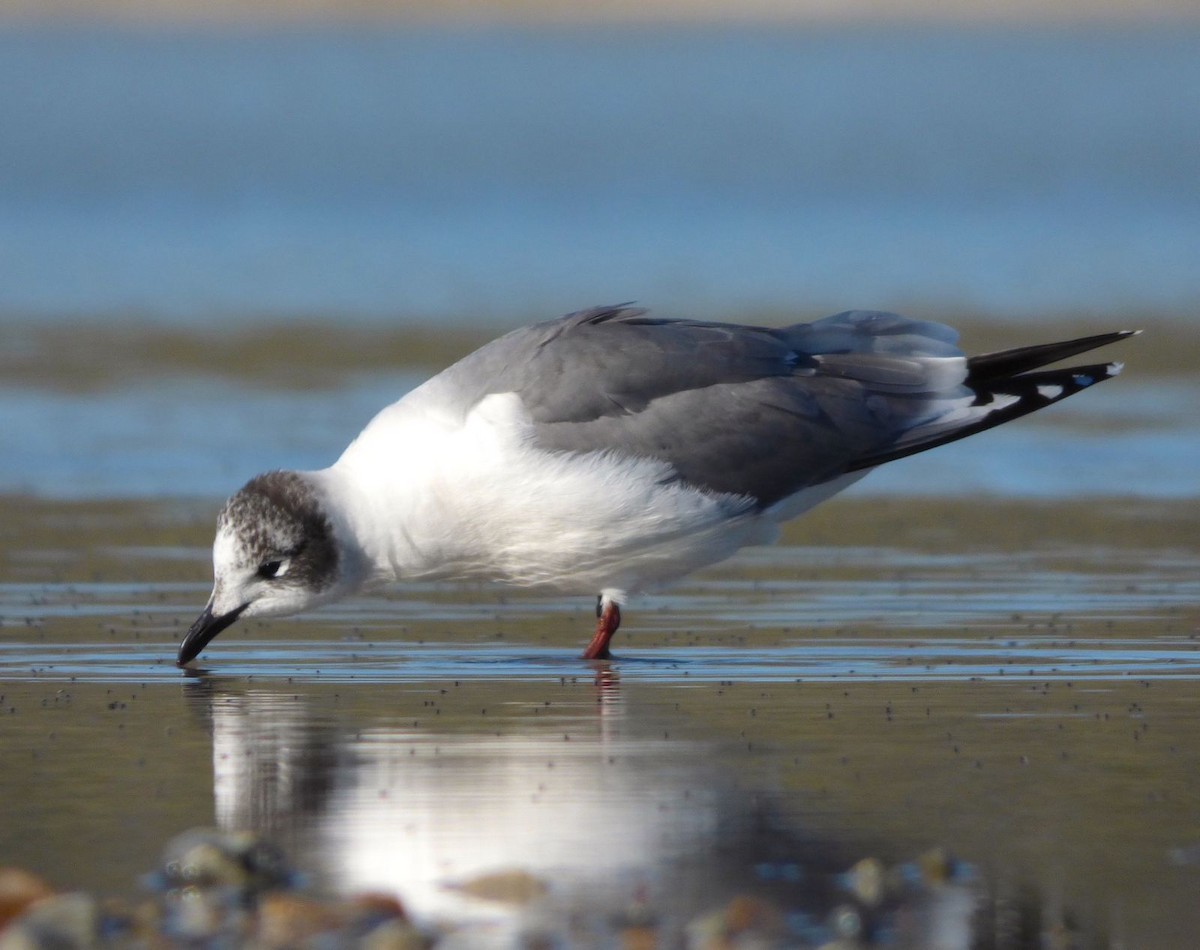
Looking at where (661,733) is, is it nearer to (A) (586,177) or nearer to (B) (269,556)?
(B) (269,556)

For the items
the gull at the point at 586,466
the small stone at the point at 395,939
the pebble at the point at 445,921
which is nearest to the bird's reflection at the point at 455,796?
the pebble at the point at 445,921

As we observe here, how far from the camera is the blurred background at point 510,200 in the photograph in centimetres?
1599

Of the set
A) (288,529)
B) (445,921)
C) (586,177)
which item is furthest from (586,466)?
(586,177)

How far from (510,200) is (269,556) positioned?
2281 cm

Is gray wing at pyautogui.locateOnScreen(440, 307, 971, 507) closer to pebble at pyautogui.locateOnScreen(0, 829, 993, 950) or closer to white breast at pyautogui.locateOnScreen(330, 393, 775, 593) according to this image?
white breast at pyautogui.locateOnScreen(330, 393, 775, 593)

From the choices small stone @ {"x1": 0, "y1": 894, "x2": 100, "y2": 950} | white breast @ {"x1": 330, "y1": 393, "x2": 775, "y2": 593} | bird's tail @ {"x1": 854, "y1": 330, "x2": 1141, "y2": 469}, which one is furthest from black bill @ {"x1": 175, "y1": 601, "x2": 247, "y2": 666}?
small stone @ {"x1": 0, "y1": 894, "x2": 100, "y2": 950}

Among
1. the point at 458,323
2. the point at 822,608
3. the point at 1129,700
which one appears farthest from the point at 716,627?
the point at 458,323

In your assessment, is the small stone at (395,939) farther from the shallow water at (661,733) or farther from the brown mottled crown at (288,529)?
the brown mottled crown at (288,529)

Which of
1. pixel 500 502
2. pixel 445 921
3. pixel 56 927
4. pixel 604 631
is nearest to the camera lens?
pixel 56 927

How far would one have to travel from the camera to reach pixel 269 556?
7875mm

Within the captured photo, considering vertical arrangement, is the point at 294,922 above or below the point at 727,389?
below

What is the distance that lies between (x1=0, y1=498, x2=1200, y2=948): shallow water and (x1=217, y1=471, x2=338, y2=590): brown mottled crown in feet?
1.03

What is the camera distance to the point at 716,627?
8.66 metres

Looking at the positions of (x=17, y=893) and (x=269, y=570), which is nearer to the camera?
(x=17, y=893)
